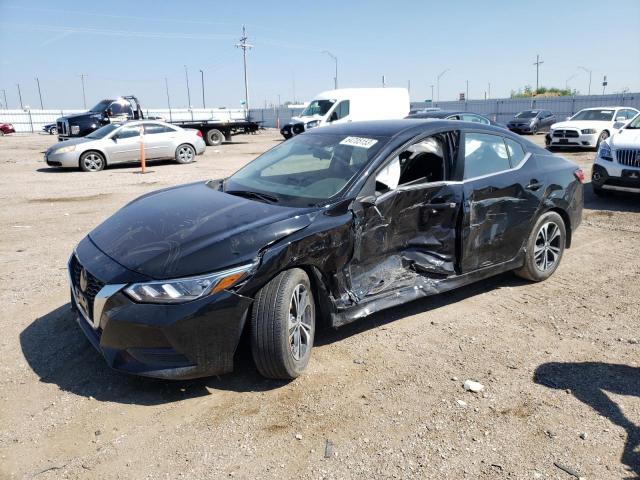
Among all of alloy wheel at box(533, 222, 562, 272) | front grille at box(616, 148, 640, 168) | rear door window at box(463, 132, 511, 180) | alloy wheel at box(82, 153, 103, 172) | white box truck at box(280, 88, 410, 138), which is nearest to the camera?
rear door window at box(463, 132, 511, 180)

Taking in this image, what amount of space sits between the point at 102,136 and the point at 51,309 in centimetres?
1260

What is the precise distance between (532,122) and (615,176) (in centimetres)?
2149

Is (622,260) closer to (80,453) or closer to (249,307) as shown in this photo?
(249,307)

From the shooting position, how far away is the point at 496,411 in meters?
3.26

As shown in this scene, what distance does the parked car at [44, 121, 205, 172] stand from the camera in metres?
15.3

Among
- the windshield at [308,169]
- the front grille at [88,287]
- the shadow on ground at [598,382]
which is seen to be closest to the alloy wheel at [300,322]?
the windshield at [308,169]

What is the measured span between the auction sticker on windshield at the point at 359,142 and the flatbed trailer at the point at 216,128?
20388 mm

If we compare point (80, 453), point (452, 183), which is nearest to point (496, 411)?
point (452, 183)

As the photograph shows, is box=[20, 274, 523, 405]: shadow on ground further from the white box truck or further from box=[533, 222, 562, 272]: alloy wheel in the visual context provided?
the white box truck

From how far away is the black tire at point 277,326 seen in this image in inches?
129

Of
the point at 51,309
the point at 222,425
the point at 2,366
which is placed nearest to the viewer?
the point at 222,425

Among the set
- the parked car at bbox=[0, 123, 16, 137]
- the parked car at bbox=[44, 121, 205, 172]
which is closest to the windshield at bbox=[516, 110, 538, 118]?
the parked car at bbox=[44, 121, 205, 172]

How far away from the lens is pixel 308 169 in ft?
14.6

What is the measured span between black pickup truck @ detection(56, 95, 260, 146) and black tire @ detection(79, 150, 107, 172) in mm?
7264
